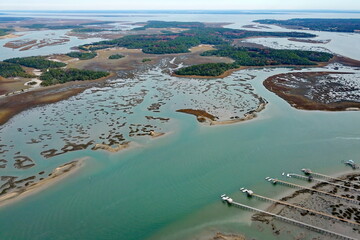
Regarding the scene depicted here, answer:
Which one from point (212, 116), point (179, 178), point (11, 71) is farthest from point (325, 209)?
point (11, 71)

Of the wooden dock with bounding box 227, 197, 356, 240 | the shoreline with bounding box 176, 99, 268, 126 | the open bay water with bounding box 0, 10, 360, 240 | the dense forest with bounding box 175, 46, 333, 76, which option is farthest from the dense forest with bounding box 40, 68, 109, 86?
the wooden dock with bounding box 227, 197, 356, 240

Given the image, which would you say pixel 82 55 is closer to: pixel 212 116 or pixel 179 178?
pixel 212 116

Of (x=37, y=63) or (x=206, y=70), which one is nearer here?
(x=206, y=70)

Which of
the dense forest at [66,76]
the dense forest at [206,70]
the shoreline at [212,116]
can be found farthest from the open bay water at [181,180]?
the dense forest at [66,76]

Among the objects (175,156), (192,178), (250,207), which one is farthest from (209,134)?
(250,207)

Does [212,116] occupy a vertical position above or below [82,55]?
below

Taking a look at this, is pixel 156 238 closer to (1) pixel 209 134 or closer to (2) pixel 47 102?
A: (1) pixel 209 134

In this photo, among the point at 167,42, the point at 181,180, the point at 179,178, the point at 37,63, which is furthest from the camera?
the point at 167,42
